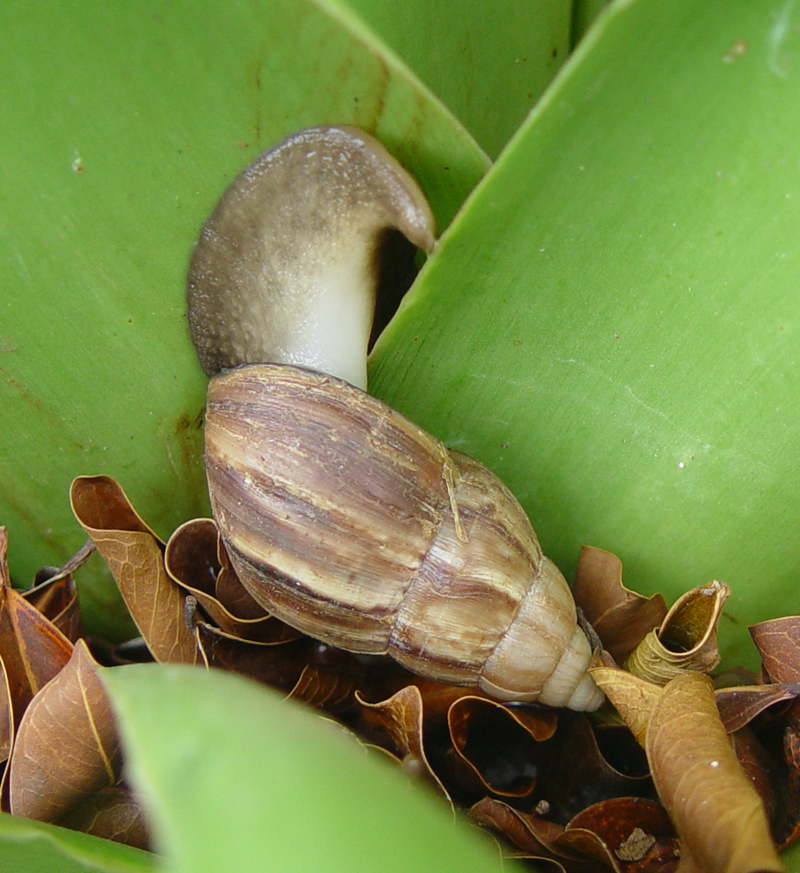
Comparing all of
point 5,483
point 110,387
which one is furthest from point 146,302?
point 5,483

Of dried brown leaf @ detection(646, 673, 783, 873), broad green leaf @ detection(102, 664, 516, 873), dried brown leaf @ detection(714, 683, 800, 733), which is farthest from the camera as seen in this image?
dried brown leaf @ detection(714, 683, 800, 733)

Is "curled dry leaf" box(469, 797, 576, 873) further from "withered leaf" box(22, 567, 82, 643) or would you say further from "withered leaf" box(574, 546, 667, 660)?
"withered leaf" box(22, 567, 82, 643)

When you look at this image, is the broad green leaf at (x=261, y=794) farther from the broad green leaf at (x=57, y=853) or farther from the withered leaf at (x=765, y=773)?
the withered leaf at (x=765, y=773)

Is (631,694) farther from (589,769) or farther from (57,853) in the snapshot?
(57,853)

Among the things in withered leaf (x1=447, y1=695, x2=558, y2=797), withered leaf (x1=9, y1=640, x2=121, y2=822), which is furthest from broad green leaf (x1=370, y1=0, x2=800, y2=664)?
withered leaf (x1=9, y1=640, x2=121, y2=822)

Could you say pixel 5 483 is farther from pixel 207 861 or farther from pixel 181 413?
pixel 207 861

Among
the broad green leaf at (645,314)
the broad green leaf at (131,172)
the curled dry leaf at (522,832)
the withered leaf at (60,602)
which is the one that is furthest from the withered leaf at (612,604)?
the withered leaf at (60,602)
